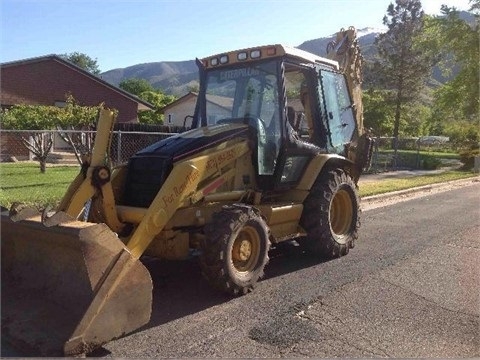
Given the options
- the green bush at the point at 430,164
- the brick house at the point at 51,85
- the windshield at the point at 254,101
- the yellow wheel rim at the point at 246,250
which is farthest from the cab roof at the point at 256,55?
the green bush at the point at 430,164

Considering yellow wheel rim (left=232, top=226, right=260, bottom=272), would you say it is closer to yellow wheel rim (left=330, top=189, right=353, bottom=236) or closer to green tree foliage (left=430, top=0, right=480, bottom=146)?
yellow wheel rim (left=330, top=189, right=353, bottom=236)

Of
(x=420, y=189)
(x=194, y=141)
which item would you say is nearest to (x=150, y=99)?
(x=420, y=189)

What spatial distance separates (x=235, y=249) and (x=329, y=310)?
3.61 feet

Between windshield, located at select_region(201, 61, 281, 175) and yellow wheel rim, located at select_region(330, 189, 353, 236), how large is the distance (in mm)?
1462

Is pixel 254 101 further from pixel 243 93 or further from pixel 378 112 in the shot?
pixel 378 112

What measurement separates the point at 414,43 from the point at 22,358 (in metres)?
36.9

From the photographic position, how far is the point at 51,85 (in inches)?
1089

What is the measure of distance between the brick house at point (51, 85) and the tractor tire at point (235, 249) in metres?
23.6

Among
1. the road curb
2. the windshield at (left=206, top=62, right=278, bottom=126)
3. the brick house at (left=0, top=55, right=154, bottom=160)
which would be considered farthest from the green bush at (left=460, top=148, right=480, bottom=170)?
the windshield at (left=206, top=62, right=278, bottom=126)

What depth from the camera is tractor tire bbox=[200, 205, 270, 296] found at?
14.9 feet

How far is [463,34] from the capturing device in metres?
30.0

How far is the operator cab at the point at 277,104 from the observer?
588cm

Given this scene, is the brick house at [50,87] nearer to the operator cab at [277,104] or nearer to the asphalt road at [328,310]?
the operator cab at [277,104]

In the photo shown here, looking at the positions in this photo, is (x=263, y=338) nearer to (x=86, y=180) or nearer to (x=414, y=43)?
(x=86, y=180)
